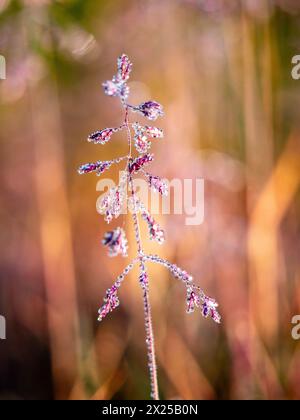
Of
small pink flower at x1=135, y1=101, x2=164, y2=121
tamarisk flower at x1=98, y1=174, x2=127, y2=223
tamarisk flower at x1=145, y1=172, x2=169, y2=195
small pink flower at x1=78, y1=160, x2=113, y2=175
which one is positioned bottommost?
tamarisk flower at x1=98, y1=174, x2=127, y2=223

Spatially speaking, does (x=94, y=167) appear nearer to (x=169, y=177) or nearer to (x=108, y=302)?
(x=108, y=302)

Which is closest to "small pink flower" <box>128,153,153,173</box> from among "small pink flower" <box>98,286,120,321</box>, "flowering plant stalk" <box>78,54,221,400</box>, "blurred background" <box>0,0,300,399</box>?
"flowering plant stalk" <box>78,54,221,400</box>

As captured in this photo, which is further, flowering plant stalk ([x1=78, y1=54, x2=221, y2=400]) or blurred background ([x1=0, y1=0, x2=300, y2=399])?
blurred background ([x1=0, y1=0, x2=300, y2=399])

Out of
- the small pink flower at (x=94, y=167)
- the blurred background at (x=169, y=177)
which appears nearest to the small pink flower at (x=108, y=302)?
the small pink flower at (x=94, y=167)

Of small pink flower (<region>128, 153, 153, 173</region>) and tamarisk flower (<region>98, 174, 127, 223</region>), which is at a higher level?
small pink flower (<region>128, 153, 153, 173</region>)

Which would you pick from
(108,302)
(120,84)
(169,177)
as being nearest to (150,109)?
(120,84)

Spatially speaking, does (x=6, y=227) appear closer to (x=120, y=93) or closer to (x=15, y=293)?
(x=15, y=293)

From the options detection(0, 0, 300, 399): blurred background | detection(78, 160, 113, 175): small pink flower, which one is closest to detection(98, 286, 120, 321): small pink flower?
detection(78, 160, 113, 175): small pink flower

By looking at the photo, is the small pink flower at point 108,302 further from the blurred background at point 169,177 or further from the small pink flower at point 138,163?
the blurred background at point 169,177

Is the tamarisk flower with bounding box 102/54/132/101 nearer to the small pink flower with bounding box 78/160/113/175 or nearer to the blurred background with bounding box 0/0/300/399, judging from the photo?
the small pink flower with bounding box 78/160/113/175
